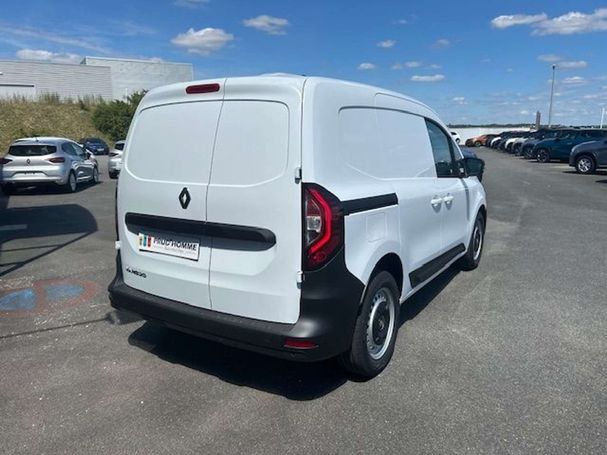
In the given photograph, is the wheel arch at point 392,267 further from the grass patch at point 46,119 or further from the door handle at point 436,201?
the grass patch at point 46,119

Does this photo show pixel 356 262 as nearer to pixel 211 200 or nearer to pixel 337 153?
pixel 337 153

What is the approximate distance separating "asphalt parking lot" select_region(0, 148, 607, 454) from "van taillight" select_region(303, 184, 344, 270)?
3.39 ft

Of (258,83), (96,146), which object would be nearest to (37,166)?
(258,83)

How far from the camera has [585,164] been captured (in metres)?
21.2

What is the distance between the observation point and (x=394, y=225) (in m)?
3.66

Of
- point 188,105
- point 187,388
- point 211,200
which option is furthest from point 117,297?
point 188,105

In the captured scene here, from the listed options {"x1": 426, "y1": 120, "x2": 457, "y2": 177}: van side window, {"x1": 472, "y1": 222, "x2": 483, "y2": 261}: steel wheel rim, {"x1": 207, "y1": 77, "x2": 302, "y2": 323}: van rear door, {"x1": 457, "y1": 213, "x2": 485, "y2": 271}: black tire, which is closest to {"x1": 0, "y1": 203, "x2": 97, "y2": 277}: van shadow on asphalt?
{"x1": 207, "y1": 77, "x2": 302, "y2": 323}: van rear door

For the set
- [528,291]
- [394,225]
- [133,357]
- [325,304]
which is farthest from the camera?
[528,291]

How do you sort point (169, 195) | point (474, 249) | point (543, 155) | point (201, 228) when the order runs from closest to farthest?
point (201, 228)
point (169, 195)
point (474, 249)
point (543, 155)

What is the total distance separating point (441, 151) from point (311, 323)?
283cm

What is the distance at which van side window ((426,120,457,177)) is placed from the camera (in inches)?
191

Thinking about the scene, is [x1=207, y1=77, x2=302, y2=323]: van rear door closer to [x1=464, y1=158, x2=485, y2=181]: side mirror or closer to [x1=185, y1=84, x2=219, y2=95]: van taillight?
[x1=185, y1=84, x2=219, y2=95]: van taillight

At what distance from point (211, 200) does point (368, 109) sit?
1.33 m

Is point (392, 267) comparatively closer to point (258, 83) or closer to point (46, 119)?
point (258, 83)
